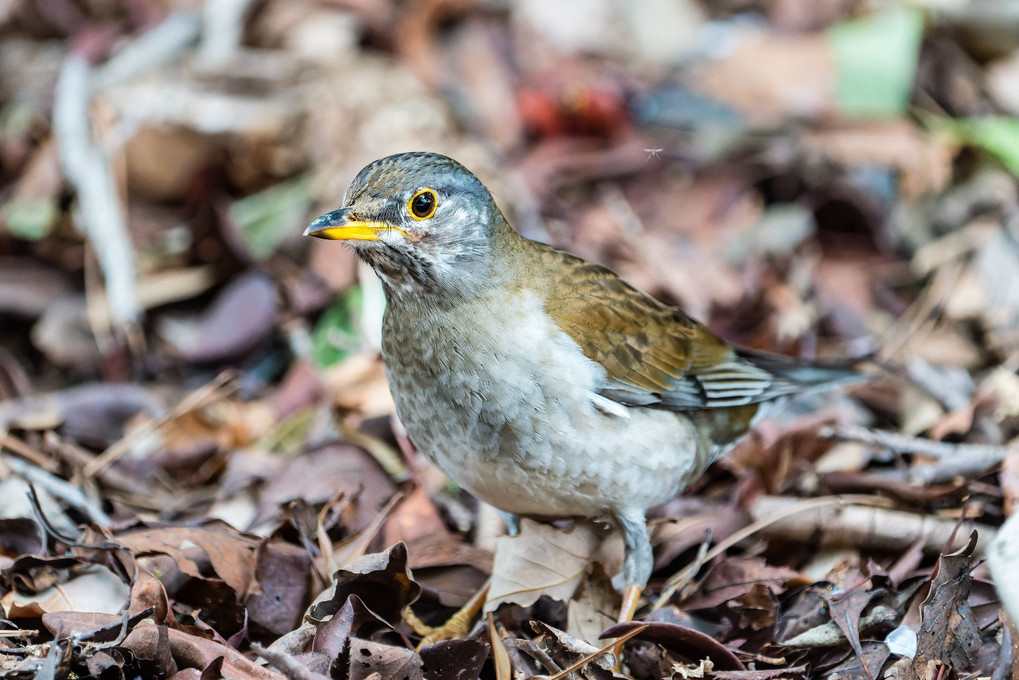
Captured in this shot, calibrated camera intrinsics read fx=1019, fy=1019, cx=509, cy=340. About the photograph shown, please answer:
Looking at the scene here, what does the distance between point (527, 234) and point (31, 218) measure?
3545 millimetres

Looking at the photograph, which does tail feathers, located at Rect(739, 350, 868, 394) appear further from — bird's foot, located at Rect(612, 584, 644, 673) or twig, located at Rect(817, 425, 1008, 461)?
bird's foot, located at Rect(612, 584, 644, 673)

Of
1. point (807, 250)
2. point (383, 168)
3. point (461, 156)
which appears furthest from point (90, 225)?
point (807, 250)

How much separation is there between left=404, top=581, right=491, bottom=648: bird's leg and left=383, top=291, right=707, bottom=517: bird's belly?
0.51 metres

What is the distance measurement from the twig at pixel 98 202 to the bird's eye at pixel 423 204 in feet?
10.9

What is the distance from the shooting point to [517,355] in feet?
14.4

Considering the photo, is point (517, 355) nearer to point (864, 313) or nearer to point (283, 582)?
point (283, 582)

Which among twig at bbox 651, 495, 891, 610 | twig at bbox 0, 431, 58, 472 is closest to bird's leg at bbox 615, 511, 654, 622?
twig at bbox 651, 495, 891, 610

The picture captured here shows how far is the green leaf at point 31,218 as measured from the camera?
23.8ft

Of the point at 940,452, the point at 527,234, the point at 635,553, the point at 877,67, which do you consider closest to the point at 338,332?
the point at 527,234

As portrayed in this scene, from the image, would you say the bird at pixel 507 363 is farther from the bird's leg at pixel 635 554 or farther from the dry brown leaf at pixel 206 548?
the dry brown leaf at pixel 206 548

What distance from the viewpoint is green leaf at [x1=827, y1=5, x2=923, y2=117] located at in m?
8.20

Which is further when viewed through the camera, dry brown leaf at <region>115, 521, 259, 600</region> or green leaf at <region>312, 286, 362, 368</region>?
green leaf at <region>312, 286, 362, 368</region>

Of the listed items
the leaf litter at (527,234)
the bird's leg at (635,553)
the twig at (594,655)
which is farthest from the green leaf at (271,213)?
the twig at (594,655)

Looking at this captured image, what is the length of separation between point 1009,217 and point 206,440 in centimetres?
561
